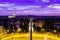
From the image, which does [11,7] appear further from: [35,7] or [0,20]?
[35,7]

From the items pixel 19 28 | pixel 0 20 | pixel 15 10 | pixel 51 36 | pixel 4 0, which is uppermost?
pixel 4 0

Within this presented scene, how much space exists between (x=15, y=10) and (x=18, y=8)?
5 cm

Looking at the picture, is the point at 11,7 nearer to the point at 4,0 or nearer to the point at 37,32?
the point at 4,0

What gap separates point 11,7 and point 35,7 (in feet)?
1.18

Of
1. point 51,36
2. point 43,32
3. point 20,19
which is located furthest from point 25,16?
point 51,36

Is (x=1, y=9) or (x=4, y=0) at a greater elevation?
(x=4, y=0)

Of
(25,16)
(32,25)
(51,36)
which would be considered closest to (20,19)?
(25,16)

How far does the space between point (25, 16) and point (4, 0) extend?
398mm

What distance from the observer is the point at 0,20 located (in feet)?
5.32

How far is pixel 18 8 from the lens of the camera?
5.35ft

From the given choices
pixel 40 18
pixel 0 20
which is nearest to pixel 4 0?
pixel 0 20

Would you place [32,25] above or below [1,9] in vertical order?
below

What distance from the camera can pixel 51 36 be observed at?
1.60 meters

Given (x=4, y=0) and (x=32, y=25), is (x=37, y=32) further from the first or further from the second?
(x=4, y=0)
